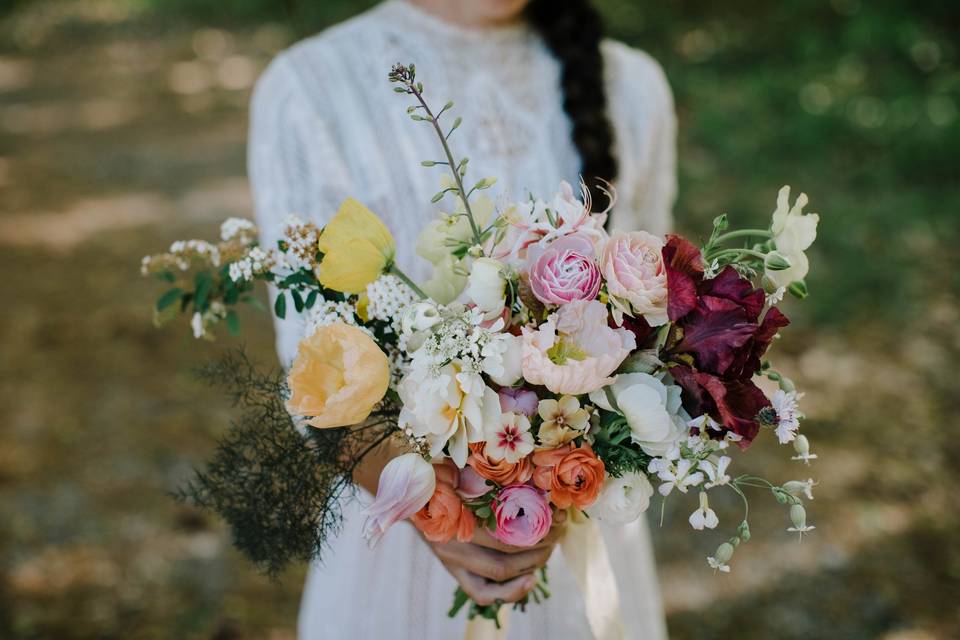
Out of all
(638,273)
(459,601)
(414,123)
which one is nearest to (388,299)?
(638,273)

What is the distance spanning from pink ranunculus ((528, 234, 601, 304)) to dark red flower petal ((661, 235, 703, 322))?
77 mm

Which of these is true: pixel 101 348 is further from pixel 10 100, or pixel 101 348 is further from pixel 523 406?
pixel 10 100

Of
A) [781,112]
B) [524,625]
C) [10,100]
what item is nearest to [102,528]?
[524,625]

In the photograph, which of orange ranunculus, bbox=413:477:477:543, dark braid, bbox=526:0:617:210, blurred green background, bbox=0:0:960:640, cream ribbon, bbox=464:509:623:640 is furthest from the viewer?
blurred green background, bbox=0:0:960:640

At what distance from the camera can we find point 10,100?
8148 mm

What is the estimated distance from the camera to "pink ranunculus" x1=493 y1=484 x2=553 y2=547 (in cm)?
94

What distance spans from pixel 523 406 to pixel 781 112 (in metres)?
6.26

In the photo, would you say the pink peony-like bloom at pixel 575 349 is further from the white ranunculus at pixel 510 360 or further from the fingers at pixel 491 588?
the fingers at pixel 491 588

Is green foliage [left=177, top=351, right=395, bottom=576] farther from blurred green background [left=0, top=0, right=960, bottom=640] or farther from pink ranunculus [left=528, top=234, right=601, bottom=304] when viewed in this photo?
blurred green background [left=0, top=0, right=960, bottom=640]

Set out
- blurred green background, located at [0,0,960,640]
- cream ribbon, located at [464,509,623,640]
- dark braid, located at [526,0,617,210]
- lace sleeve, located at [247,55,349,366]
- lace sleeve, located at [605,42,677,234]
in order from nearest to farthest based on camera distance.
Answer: cream ribbon, located at [464,509,623,640], lace sleeve, located at [247,55,349,366], dark braid, located at [526,0,617,210], lace sleeve, located at [605,42,677,234], blurred green background, located at [0,0,960,640]

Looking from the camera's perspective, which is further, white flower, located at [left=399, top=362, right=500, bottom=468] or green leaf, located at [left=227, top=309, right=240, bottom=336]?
green leaf, located at [left=227, top=309, right=240, bottom=336]

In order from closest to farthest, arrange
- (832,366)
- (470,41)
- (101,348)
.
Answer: (470,41) < (832,366) < (101,348)

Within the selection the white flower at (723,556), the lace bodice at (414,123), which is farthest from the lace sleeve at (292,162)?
the white flower at (723,556)

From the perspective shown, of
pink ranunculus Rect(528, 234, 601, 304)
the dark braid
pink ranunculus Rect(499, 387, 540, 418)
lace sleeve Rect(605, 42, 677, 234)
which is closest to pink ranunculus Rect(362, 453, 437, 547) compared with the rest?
pink ranunculus Rect(499, 387, 540, 418)
